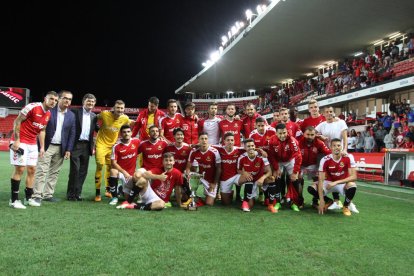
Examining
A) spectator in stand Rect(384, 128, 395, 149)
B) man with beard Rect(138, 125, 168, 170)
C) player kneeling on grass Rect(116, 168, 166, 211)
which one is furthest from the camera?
spectator in stand Rect(384, 128, 395, 149)

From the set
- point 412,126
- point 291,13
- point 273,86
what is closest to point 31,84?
point 273,86

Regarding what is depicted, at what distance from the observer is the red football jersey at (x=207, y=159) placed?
584 centimetres

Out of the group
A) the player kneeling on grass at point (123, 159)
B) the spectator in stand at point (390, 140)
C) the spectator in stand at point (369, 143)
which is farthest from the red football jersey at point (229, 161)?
the spectator in stand at point (369, 143)

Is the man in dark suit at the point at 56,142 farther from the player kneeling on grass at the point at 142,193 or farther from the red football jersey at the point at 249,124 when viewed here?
the red football jersey at the point at 249,124

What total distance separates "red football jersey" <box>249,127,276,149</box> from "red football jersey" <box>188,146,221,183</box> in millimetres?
808

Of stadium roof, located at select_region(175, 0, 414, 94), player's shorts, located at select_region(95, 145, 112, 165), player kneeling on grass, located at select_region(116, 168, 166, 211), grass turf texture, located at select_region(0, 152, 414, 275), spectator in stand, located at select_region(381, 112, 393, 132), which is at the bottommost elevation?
grass turf texture, located at select_region(0, 152, 414, 275)

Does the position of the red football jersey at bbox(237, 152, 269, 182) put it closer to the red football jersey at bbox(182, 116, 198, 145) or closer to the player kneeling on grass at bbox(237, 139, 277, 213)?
the player kneeling on grass at bbox(237, 139, 277, 213)

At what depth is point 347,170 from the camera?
548 cm

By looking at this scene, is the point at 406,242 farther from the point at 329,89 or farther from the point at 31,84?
the point at 31,84

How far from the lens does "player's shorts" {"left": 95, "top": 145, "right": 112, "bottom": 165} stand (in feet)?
19.8

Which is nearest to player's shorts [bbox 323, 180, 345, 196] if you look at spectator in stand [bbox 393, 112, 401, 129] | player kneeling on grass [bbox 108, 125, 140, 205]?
player kneeling on grass [bbox 108, 125, 140, 205]

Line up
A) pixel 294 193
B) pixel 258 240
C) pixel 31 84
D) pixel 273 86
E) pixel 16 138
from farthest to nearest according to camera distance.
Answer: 1. pixel 31 84
2. pixel 273 86
3. pixel 294 193
4. pixel 16 138
5. pixel 258 240

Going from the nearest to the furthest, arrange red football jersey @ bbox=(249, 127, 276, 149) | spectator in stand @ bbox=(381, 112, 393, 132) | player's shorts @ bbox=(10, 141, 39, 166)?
player's shorts @ bbox=(10, 141, 39, 166)
red football jersey @ bbox=(249, 127, 276, 149)
spectator in stand @ bbox=(381, 112, 393, 132)

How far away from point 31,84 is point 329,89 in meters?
36.6
